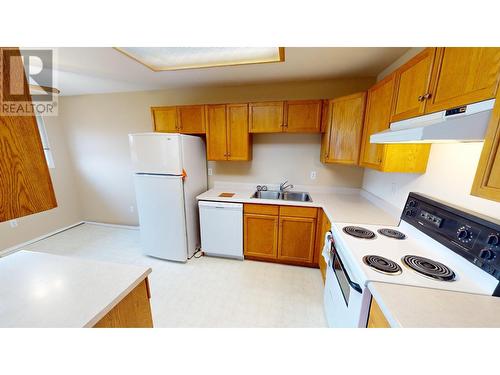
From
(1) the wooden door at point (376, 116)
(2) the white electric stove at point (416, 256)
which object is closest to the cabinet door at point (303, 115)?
(1) the wooden door at point (376, 116)

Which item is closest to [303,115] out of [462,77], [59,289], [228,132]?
[228,132]

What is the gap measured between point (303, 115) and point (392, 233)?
156 centimetres

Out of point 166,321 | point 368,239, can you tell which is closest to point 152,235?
point 166,321

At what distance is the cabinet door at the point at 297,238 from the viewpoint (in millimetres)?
2197

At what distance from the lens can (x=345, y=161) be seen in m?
2.09

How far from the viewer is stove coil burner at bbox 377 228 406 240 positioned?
1.31 meters

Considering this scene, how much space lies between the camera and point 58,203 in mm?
3400

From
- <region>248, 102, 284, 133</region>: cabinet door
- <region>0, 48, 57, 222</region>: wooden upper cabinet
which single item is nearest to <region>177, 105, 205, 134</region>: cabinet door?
<region>248, 102, 284, 133</region>: cabinet door

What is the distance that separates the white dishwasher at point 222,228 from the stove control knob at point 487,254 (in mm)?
1899
